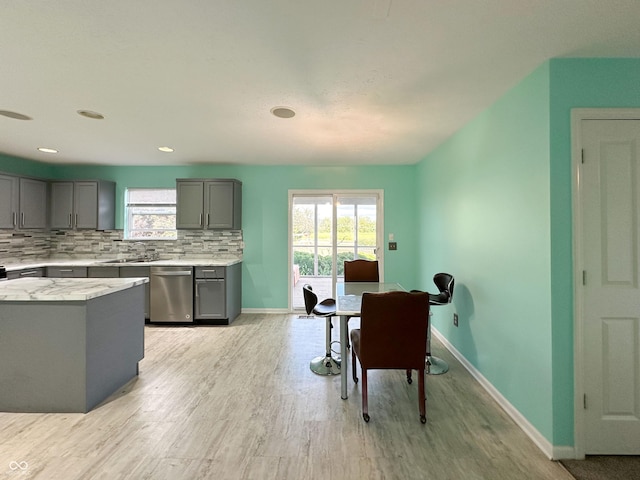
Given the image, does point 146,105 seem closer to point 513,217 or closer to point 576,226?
point 513,217

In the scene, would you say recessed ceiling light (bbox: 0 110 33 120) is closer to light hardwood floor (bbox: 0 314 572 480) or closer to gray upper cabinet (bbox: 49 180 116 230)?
gray upper cabinet (bbox: 49 180 116 230)

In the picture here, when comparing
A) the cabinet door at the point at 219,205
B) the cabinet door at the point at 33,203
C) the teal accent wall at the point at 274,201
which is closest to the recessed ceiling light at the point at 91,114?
the cabinet door at the point at 219,205

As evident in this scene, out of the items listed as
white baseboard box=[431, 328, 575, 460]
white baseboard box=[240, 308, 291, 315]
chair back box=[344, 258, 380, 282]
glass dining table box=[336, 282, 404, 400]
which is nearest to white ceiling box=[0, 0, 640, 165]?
chair back box=[344, 258, 380, 282]

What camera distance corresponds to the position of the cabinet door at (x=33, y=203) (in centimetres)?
416

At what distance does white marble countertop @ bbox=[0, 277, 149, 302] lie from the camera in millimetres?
2096

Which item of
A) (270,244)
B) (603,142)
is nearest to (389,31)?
(603,142)

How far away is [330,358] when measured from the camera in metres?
2.96

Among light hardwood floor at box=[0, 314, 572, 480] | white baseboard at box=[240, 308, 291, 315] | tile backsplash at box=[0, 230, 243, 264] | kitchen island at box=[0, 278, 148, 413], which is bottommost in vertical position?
light hardwood floor at box=[0, 314, 572, 480]

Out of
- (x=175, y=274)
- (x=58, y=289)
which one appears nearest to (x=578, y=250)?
(x=58, y=289)

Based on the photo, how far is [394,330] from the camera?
2023 millimetres

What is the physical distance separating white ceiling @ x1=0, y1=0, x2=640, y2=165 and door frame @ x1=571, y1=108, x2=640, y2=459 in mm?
348

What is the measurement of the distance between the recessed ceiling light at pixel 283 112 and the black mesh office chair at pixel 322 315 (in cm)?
159

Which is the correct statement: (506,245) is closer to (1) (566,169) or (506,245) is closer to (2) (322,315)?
(1) (566,169)

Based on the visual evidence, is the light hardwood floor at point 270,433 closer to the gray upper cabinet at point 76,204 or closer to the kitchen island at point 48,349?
the kitchen island at point 48,349
